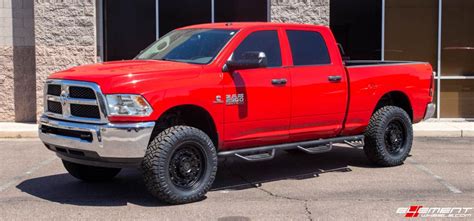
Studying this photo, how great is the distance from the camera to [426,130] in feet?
42.1

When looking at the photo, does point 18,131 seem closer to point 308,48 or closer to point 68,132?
point 68,132

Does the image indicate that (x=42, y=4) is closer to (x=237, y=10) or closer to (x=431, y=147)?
(x=237, y=10)

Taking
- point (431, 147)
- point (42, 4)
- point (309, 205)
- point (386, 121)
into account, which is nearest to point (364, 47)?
point (431, 147)

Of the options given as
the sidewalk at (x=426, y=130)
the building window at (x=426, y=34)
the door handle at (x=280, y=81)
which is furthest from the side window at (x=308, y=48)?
the building window at (x=426, y=34)

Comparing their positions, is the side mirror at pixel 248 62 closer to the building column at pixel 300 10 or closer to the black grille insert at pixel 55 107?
the black grille insert at pixel 55 107

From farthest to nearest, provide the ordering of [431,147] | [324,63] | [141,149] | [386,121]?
[431,147]
[386,121]
[324,63]
[141,149]

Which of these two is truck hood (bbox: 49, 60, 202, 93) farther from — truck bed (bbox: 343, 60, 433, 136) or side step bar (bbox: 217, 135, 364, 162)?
truck bed (bbox: 343, 60, 433, 136)

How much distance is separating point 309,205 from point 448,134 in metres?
7.02

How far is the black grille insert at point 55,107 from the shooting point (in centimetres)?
688

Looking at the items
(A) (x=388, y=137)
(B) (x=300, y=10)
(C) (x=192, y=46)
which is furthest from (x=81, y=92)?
(B) (x=300, y=10)

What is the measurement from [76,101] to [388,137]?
4.65m

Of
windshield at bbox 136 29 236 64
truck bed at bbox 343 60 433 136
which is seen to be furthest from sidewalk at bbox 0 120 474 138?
windshield at bbox 136 29 236 64

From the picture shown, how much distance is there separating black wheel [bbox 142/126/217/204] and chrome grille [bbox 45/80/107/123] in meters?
0.67

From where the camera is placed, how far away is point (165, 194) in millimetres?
6488
